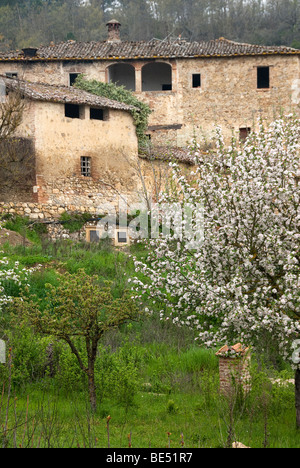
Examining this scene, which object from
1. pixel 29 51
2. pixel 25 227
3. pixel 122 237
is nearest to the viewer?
pixel 25 227

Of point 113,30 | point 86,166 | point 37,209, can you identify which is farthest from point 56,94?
point 113,30

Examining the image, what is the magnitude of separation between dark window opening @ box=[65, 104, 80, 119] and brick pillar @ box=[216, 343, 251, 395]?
53.8ft

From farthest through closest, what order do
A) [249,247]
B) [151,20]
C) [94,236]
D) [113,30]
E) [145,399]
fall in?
[151,20], [113,30], [94,236], [145,399], [249,247]

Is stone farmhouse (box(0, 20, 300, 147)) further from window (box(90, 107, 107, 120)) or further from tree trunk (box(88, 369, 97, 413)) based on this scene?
tree trunk (box(88, 369, 97, 413))

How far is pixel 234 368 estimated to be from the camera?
12812mm

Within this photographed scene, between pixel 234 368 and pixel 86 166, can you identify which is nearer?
pixel 234 368

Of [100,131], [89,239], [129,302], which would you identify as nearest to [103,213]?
[89,239]

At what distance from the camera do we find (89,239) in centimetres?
2564

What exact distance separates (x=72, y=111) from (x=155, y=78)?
923cm

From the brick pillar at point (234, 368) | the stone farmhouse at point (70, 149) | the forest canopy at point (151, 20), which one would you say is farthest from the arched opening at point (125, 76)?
the brick pillar at point (234, 368)

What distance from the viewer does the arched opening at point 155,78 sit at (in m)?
36.2

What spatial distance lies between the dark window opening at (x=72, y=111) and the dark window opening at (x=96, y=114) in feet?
2.29

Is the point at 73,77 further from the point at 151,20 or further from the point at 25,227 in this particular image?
the point at 151,20

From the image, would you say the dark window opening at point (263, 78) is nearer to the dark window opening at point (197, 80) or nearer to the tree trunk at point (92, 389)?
the dark window opening at point (197, 80)
